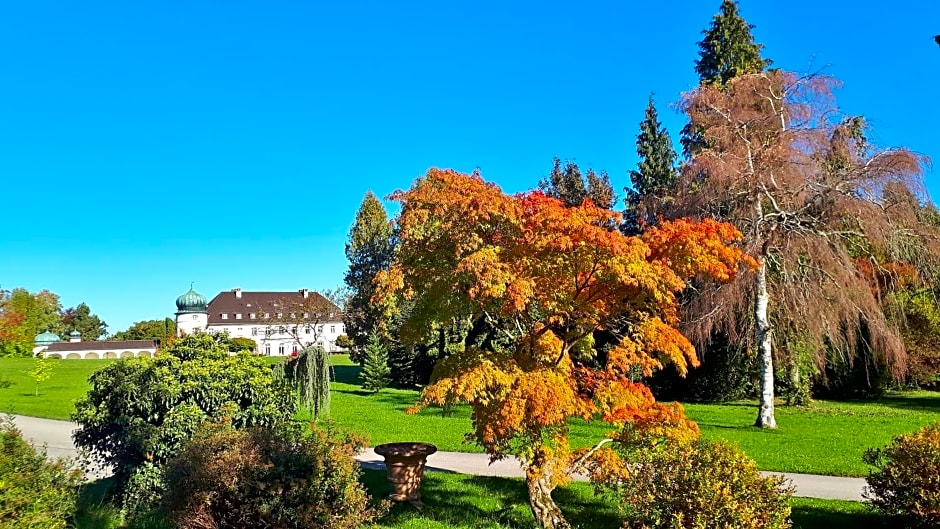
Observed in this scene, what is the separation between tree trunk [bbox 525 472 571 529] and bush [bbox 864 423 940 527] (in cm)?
362

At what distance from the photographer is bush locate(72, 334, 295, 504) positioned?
25.8 ft

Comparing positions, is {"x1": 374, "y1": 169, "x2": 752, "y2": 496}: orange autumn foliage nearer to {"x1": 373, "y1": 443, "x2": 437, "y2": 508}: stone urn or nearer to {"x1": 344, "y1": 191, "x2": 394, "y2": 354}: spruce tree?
{"x1": 373, "y1": 443, "x2": 437, "y2": 508}: stone urn

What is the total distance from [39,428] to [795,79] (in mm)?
21410

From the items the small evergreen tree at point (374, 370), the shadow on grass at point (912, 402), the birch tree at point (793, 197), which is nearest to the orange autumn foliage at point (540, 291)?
the birch tree at point (793, 197)

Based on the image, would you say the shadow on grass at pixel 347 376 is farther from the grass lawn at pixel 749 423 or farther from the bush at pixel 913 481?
the bush at pixel 913 481

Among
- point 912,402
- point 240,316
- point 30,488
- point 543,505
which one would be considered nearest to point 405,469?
point 543,505

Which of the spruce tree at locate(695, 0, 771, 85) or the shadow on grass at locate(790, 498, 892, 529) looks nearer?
the shadow on grass at locate(790, 498, 892, 529)

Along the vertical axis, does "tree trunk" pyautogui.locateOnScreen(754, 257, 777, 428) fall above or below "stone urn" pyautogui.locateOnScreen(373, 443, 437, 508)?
above

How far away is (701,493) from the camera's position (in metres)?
5.71

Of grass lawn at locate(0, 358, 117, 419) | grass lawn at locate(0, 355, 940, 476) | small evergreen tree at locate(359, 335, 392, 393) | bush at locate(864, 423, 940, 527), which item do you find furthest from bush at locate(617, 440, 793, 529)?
small evergreen tree at locate(359, 335, 392, 393)

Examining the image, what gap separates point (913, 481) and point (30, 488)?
866 cm

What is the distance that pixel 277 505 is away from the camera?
5.79 m

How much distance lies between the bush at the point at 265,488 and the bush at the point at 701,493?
2784mm

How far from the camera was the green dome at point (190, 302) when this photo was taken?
6072cm
